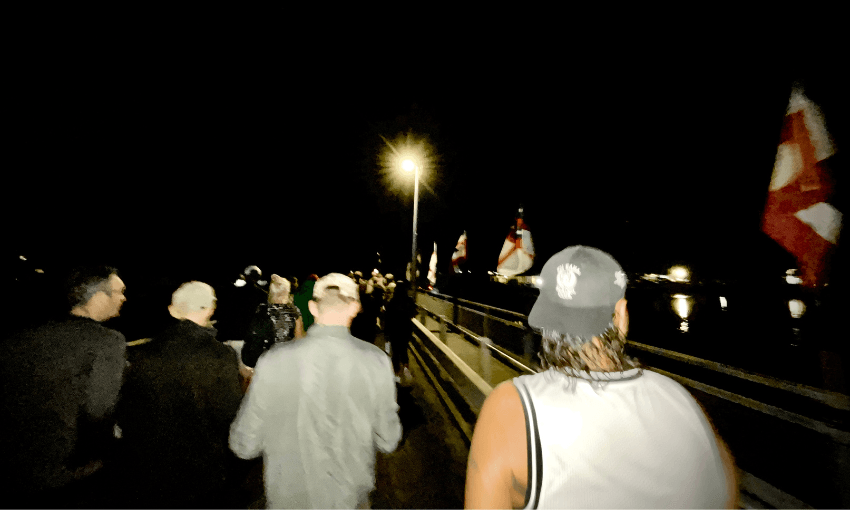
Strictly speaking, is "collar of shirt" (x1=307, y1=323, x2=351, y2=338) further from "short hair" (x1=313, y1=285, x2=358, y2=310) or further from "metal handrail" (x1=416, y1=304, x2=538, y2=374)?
"metal handrail" (x1=416, y1=304, x2=538, y2=374)

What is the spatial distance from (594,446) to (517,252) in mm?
9036

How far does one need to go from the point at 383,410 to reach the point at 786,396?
37.2ft

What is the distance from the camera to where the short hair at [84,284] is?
113 inches

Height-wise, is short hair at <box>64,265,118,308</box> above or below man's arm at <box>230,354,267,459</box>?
above

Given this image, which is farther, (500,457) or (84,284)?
(84,284)

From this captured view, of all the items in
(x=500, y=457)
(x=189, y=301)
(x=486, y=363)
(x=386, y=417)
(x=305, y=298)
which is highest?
(x=189, y=301)

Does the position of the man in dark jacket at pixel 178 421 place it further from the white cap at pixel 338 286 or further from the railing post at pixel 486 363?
the railing post at pixel 486 363

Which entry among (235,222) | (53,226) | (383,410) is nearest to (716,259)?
(383,410)

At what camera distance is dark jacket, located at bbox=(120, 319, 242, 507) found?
2531mm

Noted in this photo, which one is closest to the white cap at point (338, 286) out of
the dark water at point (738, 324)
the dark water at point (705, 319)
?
the dark water at point (705, 319)

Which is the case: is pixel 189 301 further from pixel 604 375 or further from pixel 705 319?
pixel 705 319

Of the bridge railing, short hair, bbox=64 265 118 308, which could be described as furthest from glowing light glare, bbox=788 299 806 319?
short hair, bbox=64 265 118 308

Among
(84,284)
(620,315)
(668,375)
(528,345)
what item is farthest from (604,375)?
(528,345)

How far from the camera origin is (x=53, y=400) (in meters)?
2.56
